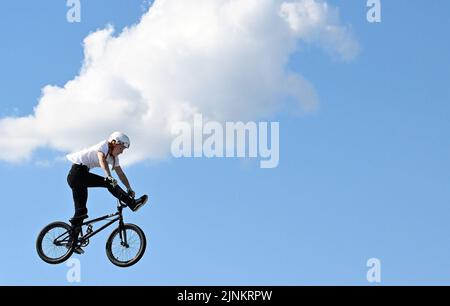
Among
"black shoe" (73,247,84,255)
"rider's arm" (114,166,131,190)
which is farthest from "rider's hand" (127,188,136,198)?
"black shoe" (73,247,84,255)

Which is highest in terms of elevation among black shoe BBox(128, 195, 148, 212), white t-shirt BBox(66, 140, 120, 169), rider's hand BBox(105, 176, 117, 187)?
white t-shirt BBox(66, 140, 120, 169)

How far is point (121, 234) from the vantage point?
21562 mm

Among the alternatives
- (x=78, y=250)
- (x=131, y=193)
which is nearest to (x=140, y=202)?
(x=131, y=193)

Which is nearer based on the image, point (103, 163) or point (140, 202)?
point (103, 163)

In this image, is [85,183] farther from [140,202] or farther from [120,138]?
[120,138]

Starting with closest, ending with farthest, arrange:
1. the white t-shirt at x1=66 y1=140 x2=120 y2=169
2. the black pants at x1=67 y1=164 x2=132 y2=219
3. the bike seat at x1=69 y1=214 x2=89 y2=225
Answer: the white t-shirt at x1=66 y1=140 x2=120 y2=169 < the black pants at x1=67 y1=164 x2=132 y2=219 < the bike seat at x1=69 y1=214 x2=89 y2=225

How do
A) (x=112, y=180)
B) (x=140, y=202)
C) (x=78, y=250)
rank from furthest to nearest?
(x=78, y=250)
(x=140, y=202)
(x=112, y=180)

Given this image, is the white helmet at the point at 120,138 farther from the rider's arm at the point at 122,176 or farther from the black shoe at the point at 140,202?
the black shoe at the point at 140,202

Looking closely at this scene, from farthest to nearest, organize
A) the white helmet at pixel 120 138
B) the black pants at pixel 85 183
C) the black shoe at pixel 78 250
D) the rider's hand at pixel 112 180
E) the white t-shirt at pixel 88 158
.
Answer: the black shoe at pixel 78 250
the black pants at pixel 85 183
the white t-shirt at pixel 88 158
the rider's hand at pixel 112 180
the white helmet at pixel 120 138

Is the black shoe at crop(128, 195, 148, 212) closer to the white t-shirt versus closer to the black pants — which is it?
the black pants

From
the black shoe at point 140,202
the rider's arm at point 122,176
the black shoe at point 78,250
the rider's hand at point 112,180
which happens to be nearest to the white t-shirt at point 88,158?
the rider's arm at point 122,176
